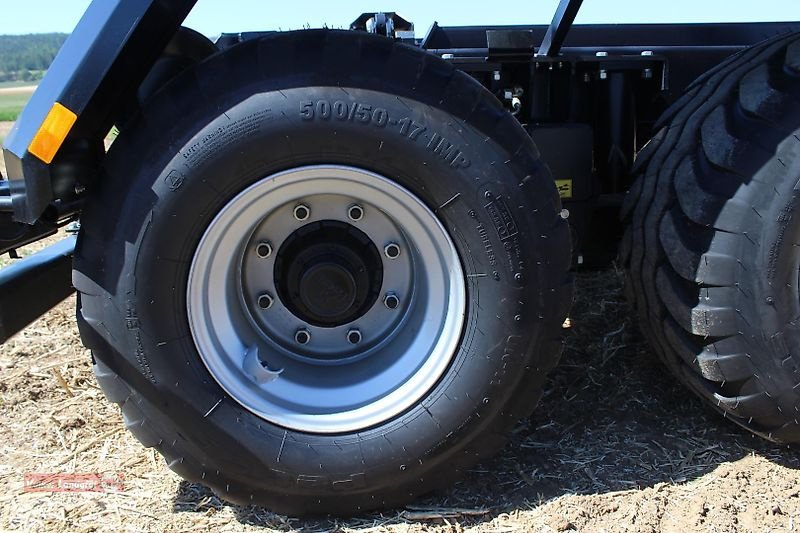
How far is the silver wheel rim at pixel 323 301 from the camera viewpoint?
7.41ft

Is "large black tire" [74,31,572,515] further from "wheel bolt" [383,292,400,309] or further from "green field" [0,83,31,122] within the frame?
"green field" [0,83,31,122]

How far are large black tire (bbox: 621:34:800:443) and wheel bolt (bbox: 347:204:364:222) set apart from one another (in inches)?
39.4

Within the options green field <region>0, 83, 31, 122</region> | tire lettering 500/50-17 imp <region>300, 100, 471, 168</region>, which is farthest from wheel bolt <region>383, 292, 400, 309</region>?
green field <region>0, 83, 31, 122</region>

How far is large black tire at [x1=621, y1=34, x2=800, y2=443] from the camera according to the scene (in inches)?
94.0

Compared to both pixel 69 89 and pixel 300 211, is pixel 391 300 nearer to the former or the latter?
pixel 300 211

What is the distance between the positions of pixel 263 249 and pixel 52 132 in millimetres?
699

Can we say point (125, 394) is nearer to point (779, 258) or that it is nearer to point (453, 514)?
point (453, 514)

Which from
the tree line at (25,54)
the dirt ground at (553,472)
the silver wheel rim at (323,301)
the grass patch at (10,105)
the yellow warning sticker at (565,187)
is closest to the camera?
the silver wheel rim at (323,301)

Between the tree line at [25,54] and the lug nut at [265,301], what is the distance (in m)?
45.5

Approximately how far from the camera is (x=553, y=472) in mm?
2584

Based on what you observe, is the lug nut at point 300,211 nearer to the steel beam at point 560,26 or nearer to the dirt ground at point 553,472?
the dirt ground at point 553,472

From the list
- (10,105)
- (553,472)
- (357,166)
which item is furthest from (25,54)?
(553,472)

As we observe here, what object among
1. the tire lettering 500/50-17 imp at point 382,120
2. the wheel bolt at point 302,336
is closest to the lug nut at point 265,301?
the wheel bolt at point 302,336

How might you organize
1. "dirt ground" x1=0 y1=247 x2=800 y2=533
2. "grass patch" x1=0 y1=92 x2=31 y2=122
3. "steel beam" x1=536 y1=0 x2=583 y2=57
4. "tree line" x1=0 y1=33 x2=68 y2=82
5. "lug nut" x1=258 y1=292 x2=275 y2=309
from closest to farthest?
"dirt ground" x1=0 y1=247 x2=800 y2=533 < "lug nut" x1=258 y1=292 x2=275 y2=309 < "steel beam" x1=536 y1=0 x2=583 y2=57 < "grass patch" x1=0 y1=92 x2=31 y2=122 < "tree line" x1=0 y1=33 x2=68 y2=82
